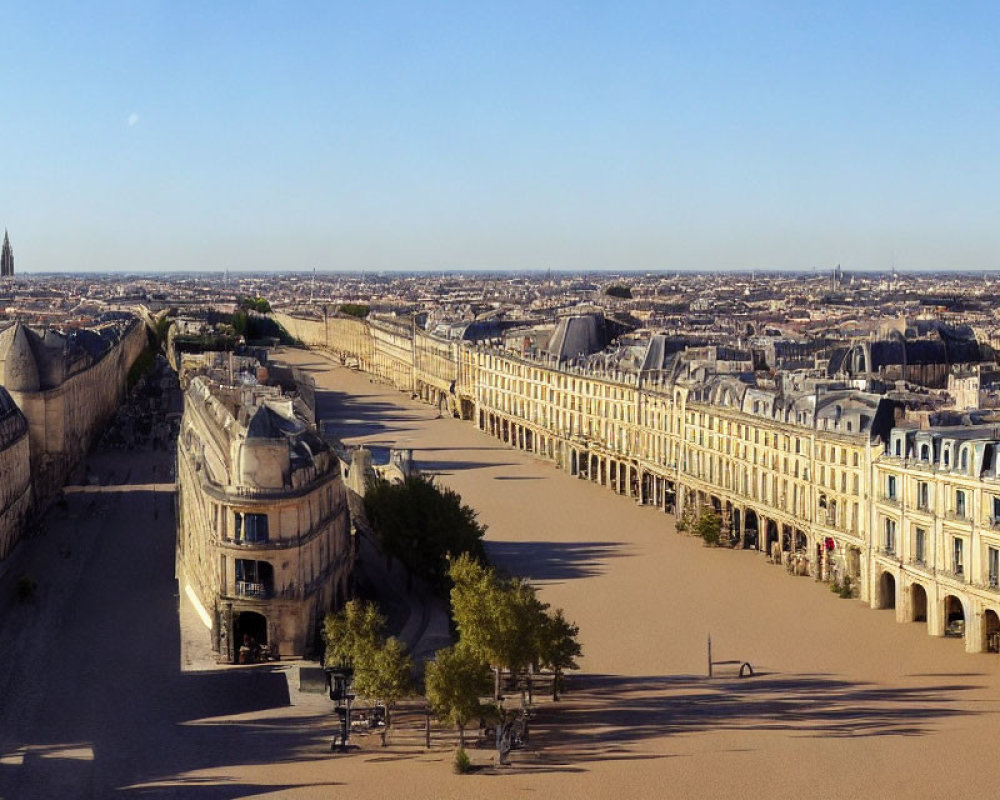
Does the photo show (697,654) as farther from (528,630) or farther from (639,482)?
(639,482)

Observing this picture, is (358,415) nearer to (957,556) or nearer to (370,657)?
Answer: (957,556)

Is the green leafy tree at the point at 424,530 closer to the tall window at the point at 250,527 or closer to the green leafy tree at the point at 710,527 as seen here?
the tall window at the point at 250,527

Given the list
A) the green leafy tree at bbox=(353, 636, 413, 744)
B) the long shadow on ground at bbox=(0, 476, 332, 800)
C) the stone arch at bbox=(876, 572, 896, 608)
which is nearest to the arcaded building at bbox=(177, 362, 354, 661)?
the long shadow on ground at bbox=(0, 476, 332, 800)

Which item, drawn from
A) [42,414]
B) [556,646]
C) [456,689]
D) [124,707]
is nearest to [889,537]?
[556,646]

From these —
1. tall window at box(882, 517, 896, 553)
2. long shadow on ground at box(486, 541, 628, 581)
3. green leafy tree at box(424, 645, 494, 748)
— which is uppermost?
tall window at box(882, 517, 896, 553)

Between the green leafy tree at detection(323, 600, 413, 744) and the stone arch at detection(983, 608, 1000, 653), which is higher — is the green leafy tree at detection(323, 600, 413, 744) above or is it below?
above

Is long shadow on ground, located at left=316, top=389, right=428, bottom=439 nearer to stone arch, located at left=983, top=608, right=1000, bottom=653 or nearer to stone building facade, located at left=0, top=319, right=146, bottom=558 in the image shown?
stone building facade, located at left=0, top=319, right=146, bottom=558

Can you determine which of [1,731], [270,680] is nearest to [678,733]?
[270,680]
